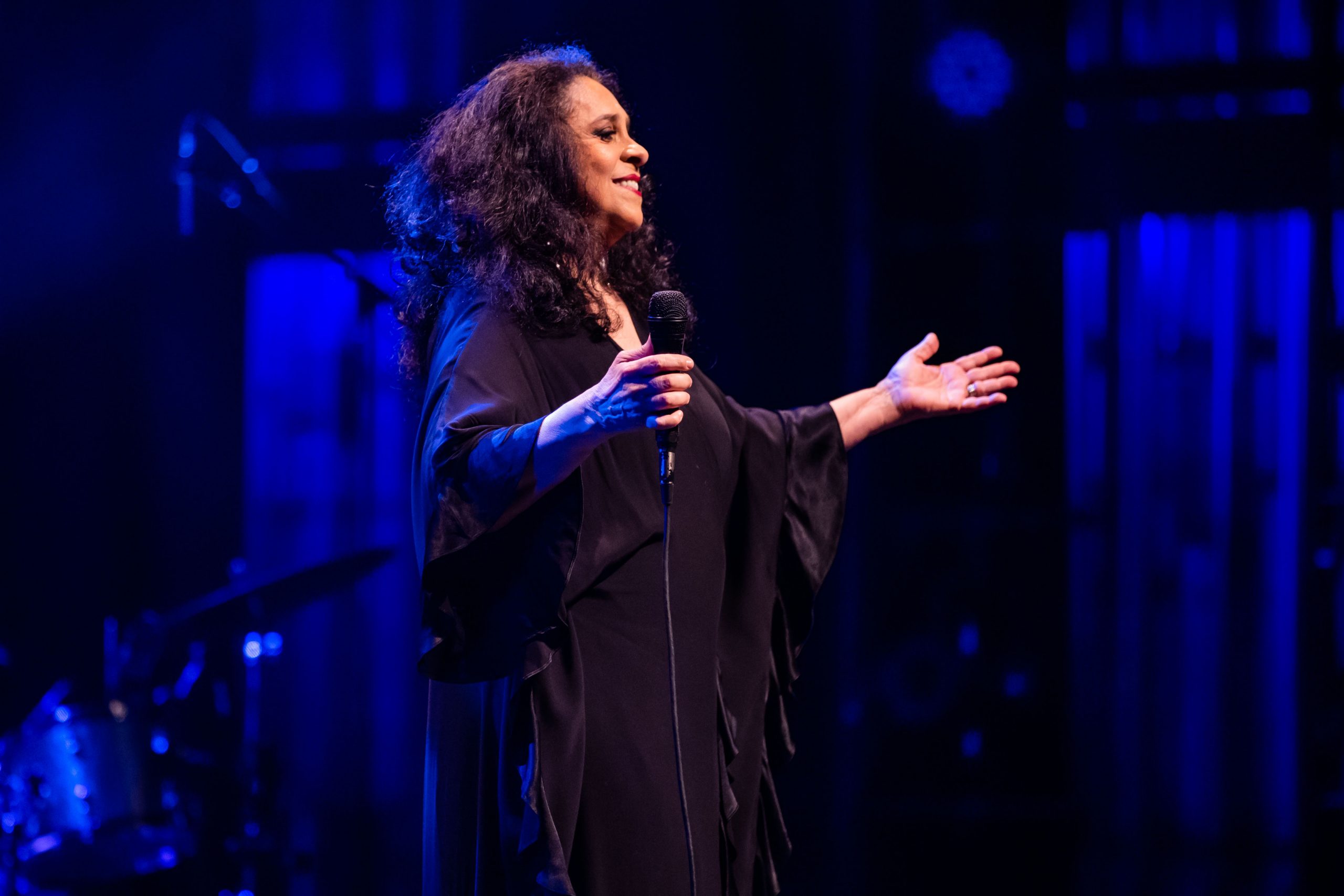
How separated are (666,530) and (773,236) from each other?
1485 millimetres

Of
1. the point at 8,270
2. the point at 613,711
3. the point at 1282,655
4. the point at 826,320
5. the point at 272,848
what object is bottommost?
the point at 272,848

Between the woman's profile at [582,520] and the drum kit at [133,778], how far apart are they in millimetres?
1079

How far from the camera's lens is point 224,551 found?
287cm

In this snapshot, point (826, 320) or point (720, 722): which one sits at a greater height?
A: point (826, 320)

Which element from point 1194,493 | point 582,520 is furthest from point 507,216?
point 1194,493

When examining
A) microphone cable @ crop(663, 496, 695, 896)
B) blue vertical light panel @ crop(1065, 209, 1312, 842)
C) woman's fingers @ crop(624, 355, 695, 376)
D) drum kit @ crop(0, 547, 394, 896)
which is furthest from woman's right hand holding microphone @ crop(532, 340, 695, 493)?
blue vertical light panel @ crop(1065, 209, 1312, 842)

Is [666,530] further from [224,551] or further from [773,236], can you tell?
[224,551]

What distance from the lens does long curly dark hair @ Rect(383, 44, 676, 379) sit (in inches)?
54.0

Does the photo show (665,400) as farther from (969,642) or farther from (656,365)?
(969,642)

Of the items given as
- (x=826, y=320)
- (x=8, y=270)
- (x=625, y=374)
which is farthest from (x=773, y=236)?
(x=8, y=270)

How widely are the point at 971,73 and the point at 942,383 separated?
117 centimetres

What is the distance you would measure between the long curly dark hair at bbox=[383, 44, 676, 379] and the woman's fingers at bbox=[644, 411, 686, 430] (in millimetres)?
364

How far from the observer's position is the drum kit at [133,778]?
7.59ft

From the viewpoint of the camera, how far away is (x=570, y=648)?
47.6 inches
